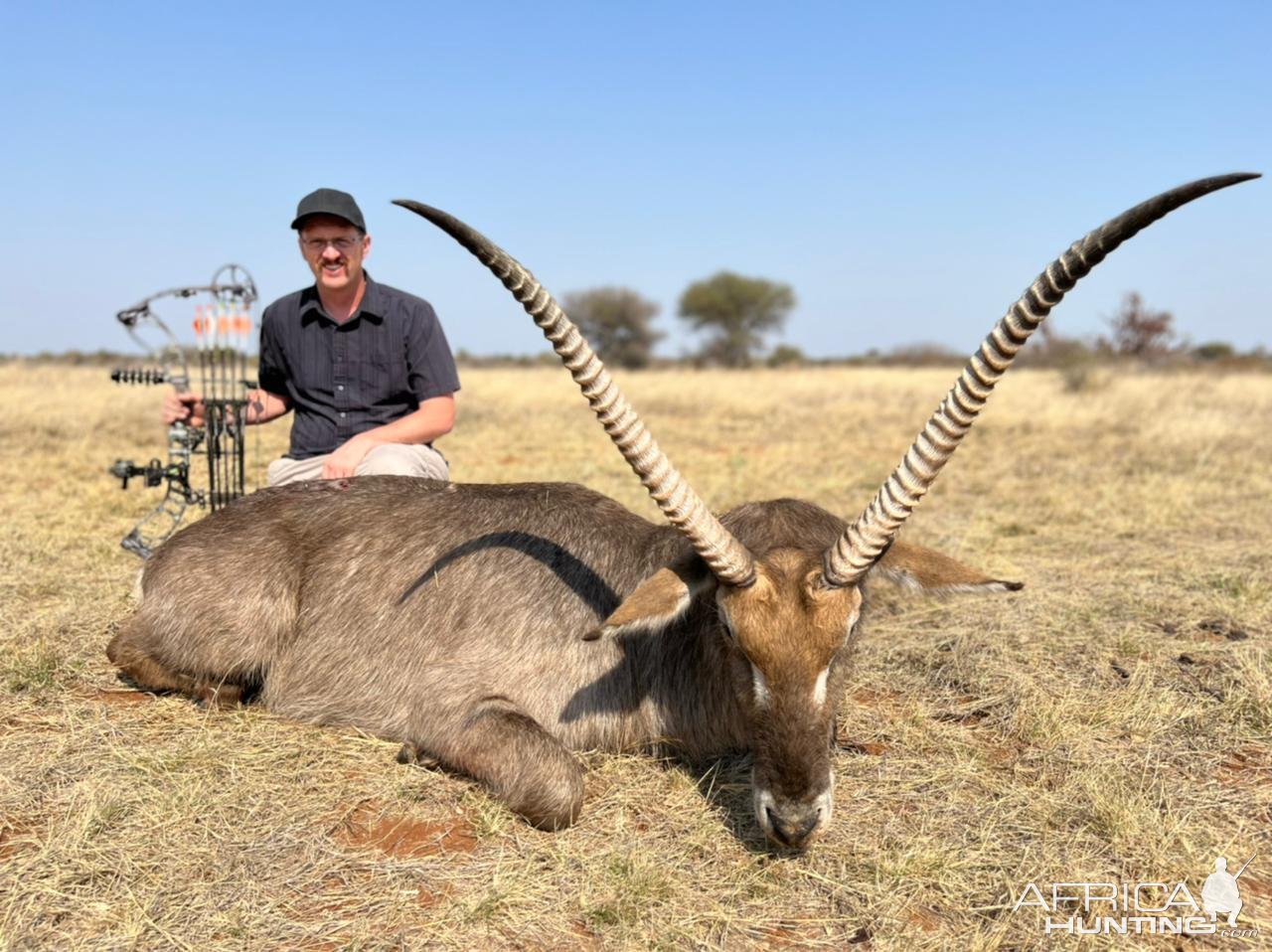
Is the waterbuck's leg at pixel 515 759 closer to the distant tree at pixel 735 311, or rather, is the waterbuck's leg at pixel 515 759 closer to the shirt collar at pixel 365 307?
the shirt collar at pixel 365 307

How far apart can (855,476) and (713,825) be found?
997cm

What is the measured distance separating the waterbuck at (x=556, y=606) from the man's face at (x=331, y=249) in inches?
67.2

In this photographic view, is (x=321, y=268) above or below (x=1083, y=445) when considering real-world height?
above

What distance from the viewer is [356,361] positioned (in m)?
6.70

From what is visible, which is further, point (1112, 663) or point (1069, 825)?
point (1112, 663)

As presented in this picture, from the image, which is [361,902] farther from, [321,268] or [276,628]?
[321,268]

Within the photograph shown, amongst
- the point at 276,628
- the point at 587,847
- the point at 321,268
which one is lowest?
the point at 587,847

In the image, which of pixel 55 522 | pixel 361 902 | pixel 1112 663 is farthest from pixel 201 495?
pixel 1112 663

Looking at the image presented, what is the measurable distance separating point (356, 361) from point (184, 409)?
147 centimetres

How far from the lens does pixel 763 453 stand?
1608 cm

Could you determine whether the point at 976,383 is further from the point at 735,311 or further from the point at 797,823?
the point at 735,311

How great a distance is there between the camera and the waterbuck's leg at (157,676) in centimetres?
499
